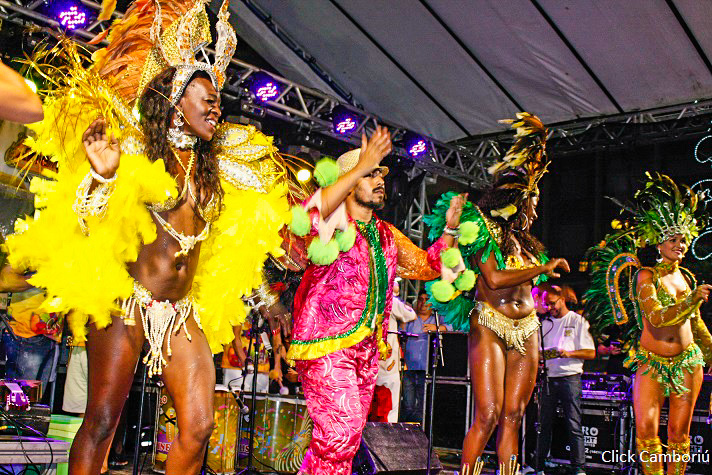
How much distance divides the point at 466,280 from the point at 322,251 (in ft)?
4.53

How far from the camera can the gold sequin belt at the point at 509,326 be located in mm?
5062

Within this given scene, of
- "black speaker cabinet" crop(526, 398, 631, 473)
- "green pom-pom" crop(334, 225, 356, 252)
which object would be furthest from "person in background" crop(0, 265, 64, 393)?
"black speaker cabinet" crop(526, 398, 631, 473)

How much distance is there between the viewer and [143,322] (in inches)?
129

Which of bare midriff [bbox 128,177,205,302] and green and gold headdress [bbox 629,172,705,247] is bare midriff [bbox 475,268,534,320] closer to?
green and gold headdress [bbox 629,172,705,247]

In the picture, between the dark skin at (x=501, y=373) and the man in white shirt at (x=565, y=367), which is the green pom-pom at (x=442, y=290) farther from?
the man in white shirt at (x=565, y=367)

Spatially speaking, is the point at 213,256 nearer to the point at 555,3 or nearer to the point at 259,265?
the point at 259,265

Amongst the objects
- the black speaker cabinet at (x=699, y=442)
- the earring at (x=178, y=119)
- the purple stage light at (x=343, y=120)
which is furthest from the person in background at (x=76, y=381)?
the black speaker cabinet at (x=699, y=442)

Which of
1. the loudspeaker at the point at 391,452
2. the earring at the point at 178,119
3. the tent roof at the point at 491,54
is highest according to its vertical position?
the tent roof at the point at 491,54

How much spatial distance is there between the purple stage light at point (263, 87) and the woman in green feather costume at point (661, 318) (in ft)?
15.3

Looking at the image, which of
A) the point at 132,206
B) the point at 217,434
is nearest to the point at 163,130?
the point at 132,206

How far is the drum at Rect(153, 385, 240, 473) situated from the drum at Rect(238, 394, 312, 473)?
0.33 metres

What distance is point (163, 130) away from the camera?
137 inches

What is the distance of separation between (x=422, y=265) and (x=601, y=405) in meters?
5.38

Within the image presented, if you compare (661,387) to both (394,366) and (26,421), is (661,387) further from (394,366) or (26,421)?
(26,421)
